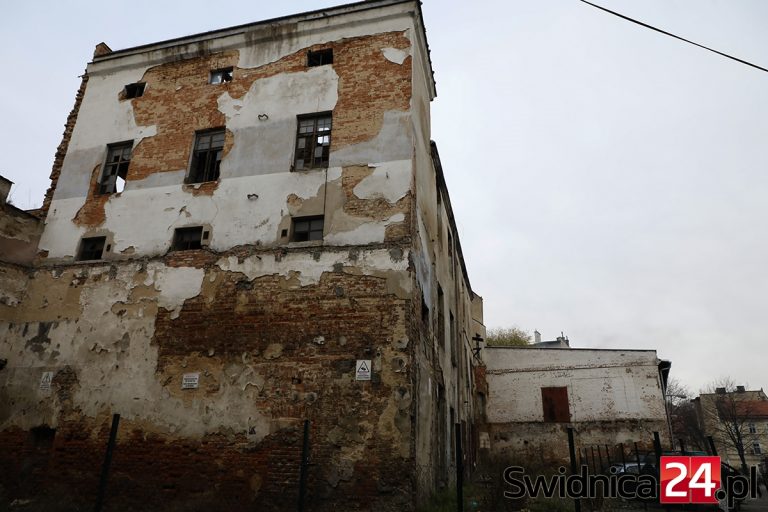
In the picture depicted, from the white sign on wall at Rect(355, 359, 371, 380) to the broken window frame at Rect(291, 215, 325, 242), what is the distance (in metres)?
2.72

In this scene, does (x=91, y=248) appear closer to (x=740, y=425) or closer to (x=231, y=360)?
(x=231, y=360)

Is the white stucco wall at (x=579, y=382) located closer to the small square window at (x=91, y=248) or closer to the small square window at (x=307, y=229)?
the small square window at (x=307, y=229)

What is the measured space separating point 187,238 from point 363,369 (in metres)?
5.01

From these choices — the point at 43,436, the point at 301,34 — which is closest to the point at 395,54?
the point at 301,34

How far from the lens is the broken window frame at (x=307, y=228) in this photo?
980 centimetres

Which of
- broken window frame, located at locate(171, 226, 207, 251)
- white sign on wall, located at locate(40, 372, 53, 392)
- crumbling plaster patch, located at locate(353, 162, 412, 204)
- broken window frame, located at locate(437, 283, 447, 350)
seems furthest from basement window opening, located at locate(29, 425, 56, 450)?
broken window frame, located at locate(437, 283, 447, 350)

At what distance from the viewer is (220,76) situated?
39.8 ft

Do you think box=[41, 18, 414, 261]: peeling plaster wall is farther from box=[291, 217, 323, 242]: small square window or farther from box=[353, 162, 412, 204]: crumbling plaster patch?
box=[291, 217, 323, 242]: small square window

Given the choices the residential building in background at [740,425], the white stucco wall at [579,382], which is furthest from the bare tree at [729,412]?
the white stucco wall at [579,382]

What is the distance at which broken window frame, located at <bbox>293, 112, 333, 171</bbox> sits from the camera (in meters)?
10.6

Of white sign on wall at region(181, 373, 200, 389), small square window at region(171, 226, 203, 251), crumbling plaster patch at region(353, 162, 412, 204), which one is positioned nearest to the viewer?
white sign on wall at region(181, 373, 200, 389)

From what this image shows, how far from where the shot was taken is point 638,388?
73.2ft

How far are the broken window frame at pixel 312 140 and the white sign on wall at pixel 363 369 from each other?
14.0 ft

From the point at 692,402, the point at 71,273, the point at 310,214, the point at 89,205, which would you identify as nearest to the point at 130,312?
the point at 71,273
